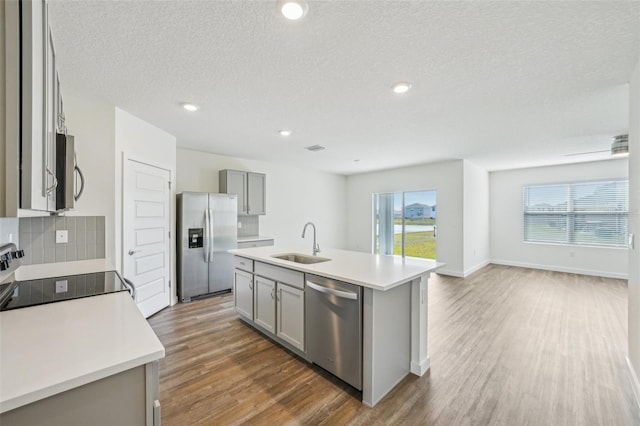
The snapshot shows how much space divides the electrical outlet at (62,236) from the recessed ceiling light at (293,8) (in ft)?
9.02

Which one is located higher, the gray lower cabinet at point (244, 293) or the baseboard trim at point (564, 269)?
the gray lower cabinet at point (244, 293)

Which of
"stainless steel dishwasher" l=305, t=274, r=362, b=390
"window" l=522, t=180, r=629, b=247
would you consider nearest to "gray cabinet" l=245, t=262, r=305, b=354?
"stainless steel dishwasher" l=305, t=274, r=362, b=390

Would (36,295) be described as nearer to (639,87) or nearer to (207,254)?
(207,254)

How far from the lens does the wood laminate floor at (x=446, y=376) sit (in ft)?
6.14

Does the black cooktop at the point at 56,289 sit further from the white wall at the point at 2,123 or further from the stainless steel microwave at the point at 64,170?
the white wall at the point at 2,123

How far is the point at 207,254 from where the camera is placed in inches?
169

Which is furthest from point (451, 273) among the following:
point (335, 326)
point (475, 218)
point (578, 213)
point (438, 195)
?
point (335, 326)

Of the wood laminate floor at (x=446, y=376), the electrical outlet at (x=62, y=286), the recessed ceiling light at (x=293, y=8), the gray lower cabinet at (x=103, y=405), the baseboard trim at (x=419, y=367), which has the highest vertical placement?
the recessed ceiling light at (x=293, y=8)

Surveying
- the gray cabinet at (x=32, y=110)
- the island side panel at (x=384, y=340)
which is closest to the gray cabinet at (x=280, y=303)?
the island side panel at (x=384, y=340)

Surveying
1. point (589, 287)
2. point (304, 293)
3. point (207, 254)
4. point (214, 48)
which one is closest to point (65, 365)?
point (304, 293)

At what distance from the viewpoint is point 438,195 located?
611 centimetres

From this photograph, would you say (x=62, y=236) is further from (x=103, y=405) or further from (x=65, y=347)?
(x=103, y=405)

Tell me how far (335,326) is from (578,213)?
706cm

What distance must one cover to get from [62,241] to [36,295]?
4.15ft
